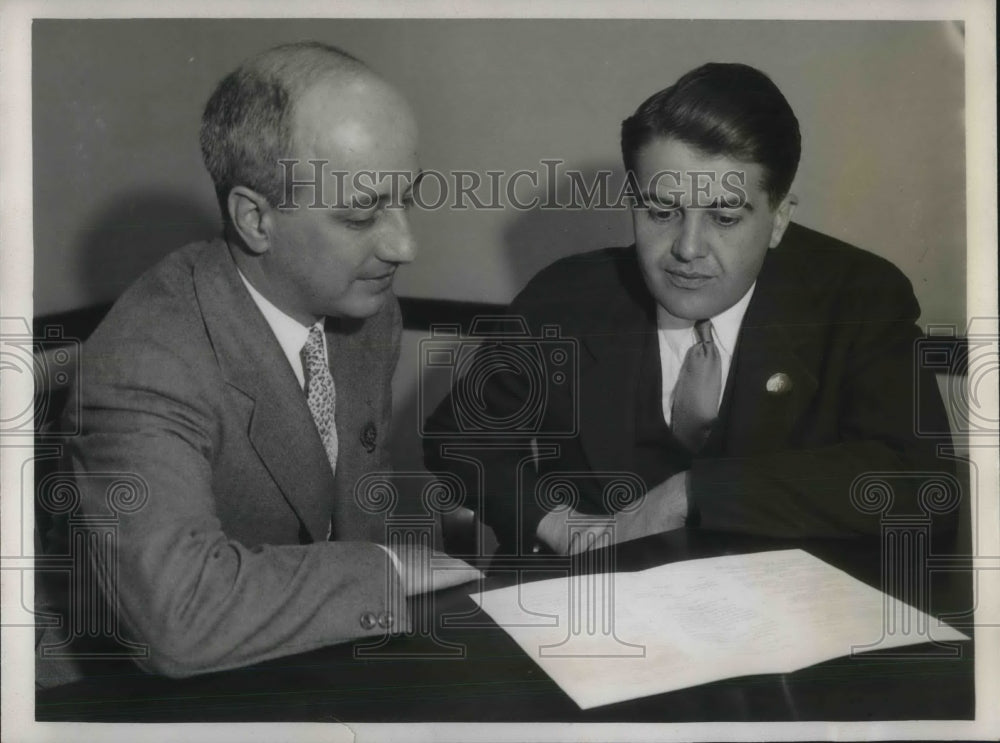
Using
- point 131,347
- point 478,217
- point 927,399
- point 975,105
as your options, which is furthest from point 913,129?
point 131,347

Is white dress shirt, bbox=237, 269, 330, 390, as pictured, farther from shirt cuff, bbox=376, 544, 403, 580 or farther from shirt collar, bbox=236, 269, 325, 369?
shirt cuff, bbox=376, 544, 403, 580

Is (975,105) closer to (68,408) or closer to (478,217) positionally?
(478,217)

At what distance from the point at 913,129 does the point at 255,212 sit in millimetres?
1128

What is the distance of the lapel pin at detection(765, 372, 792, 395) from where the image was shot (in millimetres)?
1677

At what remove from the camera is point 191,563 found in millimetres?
1371

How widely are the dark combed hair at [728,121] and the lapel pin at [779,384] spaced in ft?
0.94

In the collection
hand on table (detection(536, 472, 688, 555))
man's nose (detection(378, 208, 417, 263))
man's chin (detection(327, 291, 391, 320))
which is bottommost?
hand on table (detection(536, 472, 688, 555))

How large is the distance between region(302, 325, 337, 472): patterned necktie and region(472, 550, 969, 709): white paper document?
35 centimetres

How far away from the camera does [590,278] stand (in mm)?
1689

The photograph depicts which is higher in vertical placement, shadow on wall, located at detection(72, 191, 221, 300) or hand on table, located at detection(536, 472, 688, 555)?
shadow on wall, located at detection(72, 191, 221, 300)

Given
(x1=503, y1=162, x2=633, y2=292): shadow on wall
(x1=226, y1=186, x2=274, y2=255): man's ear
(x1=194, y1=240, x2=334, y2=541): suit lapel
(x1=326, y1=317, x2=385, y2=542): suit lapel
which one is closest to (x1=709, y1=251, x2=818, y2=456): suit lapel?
(x1=503, y1=162, x2=633, y2=292): shadow on wall

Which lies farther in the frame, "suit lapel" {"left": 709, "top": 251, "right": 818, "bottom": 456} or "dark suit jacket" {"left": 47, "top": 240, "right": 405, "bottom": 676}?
"suit lapel" {"left": 709, "top": 251, "right": 818, "bottom": 456}

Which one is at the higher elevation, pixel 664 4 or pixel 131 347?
pixel 664 4

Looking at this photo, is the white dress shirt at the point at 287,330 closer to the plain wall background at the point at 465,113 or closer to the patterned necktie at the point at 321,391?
the patterned necktie at the point at 321,391
